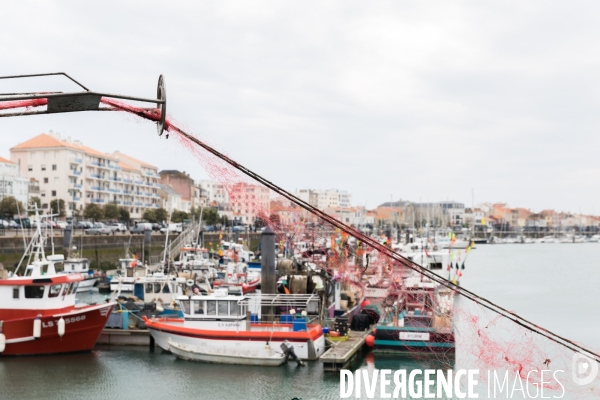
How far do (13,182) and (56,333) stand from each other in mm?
52977

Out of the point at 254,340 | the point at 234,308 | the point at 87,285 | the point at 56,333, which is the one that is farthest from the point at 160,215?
the point at 254,340

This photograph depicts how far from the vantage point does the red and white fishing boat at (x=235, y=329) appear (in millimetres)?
18891

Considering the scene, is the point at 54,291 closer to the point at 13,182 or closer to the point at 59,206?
the point at 59,206

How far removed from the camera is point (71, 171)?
2972 inches

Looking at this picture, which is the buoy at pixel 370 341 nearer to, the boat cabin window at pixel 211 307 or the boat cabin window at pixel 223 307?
the boat cabin window at pixel 223 307

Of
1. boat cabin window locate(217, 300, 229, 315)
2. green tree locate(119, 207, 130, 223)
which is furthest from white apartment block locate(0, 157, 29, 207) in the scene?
boat cabin window locate(217, 300, 229, 315)

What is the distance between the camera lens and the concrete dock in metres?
18.2

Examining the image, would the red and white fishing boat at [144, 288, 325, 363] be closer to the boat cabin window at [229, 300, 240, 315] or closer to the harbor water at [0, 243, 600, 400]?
the boat cabin window at [229, 300, 240, 315]

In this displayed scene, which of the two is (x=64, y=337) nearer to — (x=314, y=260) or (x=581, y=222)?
(x=314, y=260)

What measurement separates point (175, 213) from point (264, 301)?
64370mm

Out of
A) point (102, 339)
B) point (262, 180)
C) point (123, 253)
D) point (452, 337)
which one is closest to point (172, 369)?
point (102, 339)

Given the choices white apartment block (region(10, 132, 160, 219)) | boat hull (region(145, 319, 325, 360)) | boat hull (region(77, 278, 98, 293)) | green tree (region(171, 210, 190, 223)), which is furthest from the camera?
green tree (region(171, 210, 190, 223))

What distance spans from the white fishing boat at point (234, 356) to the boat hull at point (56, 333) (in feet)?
10.1

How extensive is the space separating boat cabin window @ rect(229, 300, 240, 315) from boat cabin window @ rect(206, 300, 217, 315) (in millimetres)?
477
